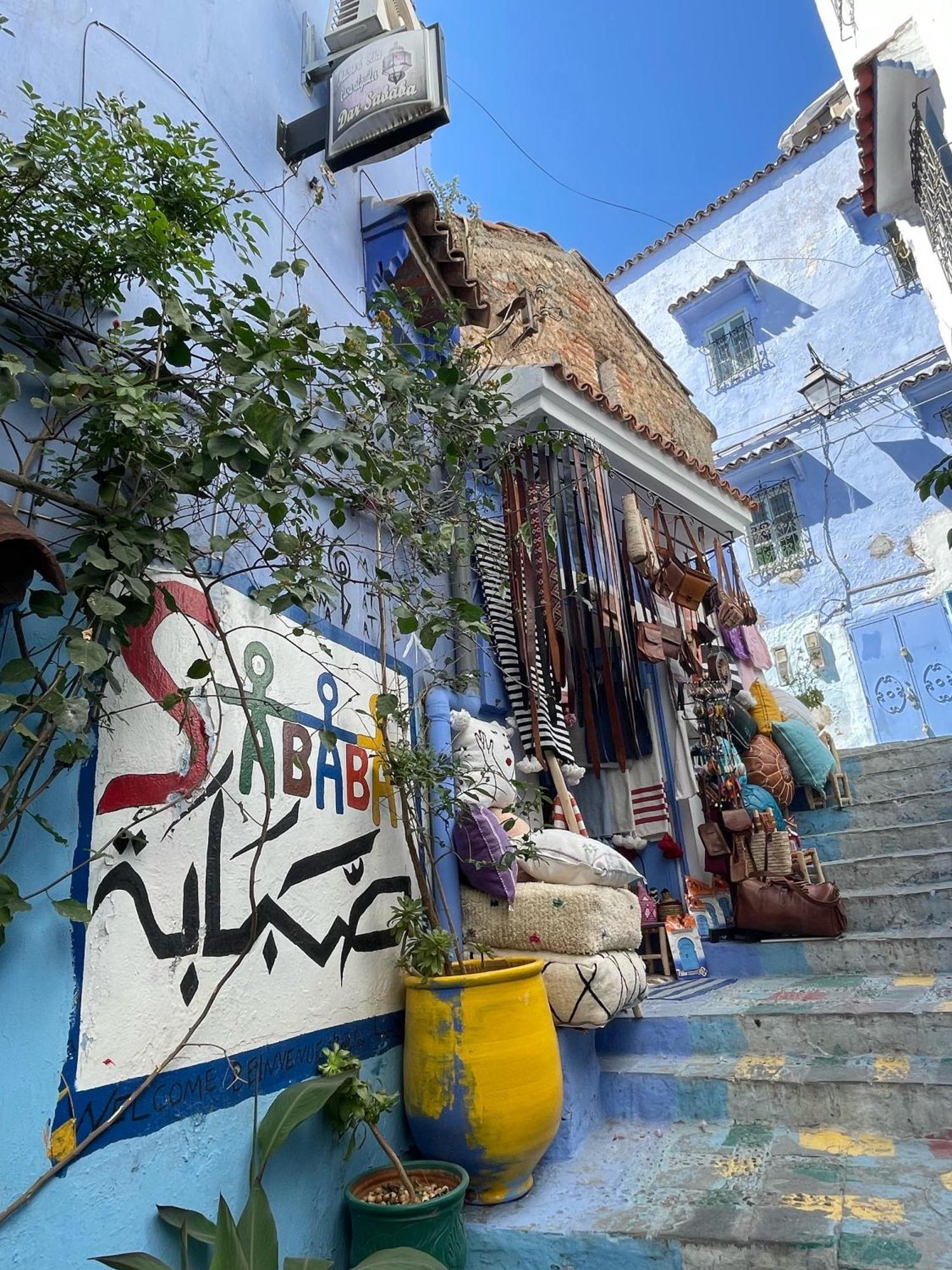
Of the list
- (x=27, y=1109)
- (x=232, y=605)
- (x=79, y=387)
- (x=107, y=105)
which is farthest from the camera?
(x=232, y=605)

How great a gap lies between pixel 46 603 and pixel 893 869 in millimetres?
6001

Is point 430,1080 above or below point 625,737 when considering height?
below

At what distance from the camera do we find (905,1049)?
11.1ft

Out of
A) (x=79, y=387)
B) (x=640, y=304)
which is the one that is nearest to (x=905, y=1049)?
(x=79, y=387)

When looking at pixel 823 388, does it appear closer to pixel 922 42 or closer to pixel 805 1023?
pixel 922 42

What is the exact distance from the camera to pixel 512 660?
5129 millimetres

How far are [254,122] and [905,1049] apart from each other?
5218 mm

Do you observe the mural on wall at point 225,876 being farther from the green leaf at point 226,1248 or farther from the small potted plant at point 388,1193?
the green leaf at point 226,1248

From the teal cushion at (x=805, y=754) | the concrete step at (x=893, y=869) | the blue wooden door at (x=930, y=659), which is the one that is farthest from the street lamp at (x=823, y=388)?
the concrete step at (x=893, y=869)

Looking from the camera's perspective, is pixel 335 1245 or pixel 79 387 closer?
pixel 79 387

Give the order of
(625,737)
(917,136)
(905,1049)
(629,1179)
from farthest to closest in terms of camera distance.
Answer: (625,737) < (917,136) < (905,1049) < (629,1179)

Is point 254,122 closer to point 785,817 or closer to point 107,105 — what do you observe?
point 107,105

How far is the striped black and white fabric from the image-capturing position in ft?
16.4

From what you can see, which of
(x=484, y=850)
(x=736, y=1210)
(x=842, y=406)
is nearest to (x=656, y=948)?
(x=484, y=850)
